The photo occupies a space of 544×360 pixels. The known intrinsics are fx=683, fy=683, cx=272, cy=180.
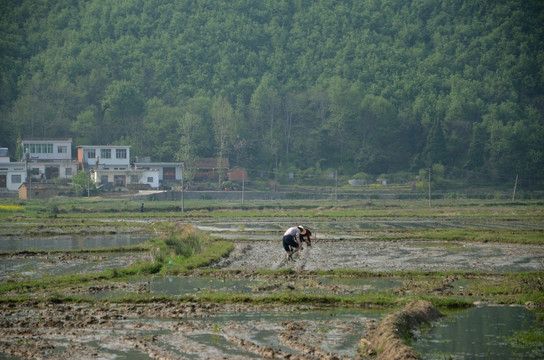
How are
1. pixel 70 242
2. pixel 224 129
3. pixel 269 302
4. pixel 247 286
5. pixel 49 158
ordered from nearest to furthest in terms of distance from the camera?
Answer: pixel 269 302 < pixel 247 286 < pixel 70 242 < pixel 49 158 < pixel 224 129

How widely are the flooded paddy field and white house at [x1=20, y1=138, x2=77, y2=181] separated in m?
54.5

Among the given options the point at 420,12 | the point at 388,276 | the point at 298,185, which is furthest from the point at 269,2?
the point at 388,276

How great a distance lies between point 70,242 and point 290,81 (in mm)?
95669

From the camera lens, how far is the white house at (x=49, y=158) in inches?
3236

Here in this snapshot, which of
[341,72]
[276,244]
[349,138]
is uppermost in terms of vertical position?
[341,72]

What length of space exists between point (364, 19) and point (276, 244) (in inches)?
4929

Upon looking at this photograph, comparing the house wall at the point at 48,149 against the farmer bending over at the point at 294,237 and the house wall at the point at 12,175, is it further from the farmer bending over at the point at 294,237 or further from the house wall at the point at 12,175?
the farmer bending over at the point at 294,237

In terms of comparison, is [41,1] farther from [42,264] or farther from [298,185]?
[42,264]

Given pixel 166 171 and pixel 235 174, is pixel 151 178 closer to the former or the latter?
pixel 166 171

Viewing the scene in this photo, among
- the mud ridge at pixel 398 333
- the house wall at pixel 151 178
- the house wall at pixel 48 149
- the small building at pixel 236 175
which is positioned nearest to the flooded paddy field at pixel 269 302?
the mud ridge at pixel 398 333

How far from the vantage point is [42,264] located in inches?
978

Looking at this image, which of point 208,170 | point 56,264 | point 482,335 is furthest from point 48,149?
point 482,335

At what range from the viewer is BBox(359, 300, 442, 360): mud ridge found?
10953 millimetres

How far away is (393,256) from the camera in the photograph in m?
27.1
